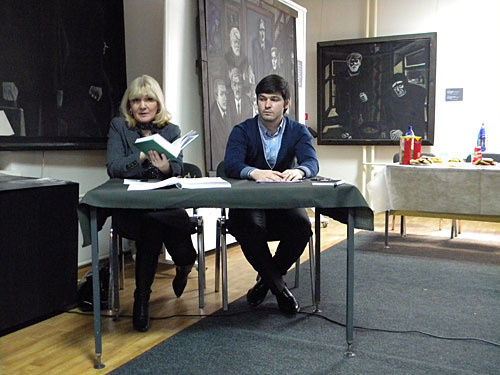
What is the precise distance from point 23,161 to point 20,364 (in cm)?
130

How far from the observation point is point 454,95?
16.5 feet

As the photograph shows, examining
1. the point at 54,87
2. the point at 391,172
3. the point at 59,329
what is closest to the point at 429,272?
the point at 391,172

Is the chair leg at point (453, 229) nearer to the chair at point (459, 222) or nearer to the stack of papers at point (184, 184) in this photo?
the chair at point (459, 222)

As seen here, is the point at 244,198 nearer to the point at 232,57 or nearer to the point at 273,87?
the point at 273,87

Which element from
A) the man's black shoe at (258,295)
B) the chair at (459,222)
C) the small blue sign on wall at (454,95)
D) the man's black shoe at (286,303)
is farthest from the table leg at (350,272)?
the small blue sign on wall at (454,95)

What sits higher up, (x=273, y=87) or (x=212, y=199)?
(x=273, y=87)

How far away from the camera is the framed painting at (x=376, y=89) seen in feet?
16.7

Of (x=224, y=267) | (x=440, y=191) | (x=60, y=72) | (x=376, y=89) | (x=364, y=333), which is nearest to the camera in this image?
(x=364, y=333)

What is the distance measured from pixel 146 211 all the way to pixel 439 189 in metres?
1.97

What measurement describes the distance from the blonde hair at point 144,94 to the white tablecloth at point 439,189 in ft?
5.44

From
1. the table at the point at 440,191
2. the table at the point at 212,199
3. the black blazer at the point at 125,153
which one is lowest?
the table at the point at 440,191

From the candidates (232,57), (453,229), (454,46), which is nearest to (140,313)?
(232,57)

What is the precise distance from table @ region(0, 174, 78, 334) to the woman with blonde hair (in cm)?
27

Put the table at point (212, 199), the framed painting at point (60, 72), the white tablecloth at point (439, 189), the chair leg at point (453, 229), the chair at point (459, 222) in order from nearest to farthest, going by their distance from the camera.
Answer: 1. the table at point (212, 199)
2. the framed painting at point (60, 72)
3. the white tablecloth at point (439, 189)
4. the chair at point (459, 222)
5. the chair leg at point (453, 229)
